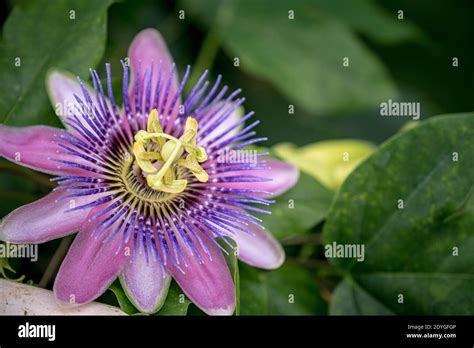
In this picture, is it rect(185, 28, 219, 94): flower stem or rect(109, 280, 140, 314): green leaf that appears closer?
rect(109, 280, 140, 314): green leaf

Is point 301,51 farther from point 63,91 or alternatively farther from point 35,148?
point 35,148

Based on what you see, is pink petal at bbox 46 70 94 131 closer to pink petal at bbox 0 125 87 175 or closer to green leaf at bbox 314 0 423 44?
pink petal at bbox 0 125 87 175

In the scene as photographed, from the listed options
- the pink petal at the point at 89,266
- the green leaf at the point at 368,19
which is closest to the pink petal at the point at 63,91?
the pink petal at the point at 89,266

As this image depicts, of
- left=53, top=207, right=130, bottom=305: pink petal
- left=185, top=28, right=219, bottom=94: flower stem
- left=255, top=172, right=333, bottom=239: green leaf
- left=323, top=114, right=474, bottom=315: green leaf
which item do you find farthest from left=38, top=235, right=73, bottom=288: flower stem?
left=185, top=28, right=219, bottom=94: flower stem

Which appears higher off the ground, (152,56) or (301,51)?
(301,51)

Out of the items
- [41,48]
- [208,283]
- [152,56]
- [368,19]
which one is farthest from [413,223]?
[368,19]
